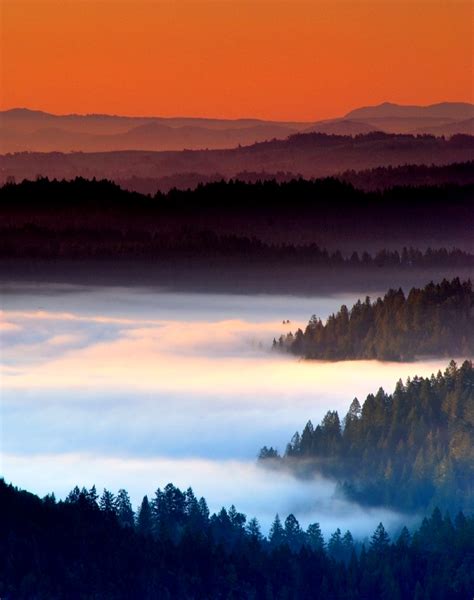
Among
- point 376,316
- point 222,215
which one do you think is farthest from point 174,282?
point 376,316

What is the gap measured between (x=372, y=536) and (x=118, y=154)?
27.7ft

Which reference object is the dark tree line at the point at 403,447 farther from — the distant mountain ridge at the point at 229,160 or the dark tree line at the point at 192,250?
the distant mountain ridge at the point at 229,160

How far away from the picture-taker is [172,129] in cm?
3247

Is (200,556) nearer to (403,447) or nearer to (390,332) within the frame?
(403,447)

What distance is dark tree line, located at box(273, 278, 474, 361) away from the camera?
1282 inches

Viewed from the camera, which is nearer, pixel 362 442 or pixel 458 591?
pixel 458 591

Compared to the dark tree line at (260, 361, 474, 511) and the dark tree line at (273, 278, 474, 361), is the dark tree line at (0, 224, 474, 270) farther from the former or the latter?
the dark tree line at (260, 361, 474, 511)

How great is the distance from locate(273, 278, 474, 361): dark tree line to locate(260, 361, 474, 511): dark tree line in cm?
140

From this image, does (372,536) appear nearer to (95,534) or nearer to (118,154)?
(95,534)

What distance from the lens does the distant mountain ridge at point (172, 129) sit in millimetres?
32094

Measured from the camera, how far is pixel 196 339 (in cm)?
3331

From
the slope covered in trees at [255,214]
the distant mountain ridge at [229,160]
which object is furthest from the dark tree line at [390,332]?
the distant mountain ridge at [229,160]

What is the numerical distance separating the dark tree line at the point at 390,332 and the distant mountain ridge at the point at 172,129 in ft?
9.80

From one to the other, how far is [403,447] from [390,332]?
3348 millimetres
